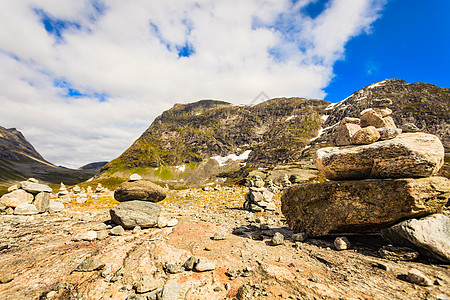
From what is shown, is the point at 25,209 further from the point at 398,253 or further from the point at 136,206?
the point at 398,253

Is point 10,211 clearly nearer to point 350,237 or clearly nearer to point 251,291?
point 251,291

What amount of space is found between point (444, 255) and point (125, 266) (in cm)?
1416

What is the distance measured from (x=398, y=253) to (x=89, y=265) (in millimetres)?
14567

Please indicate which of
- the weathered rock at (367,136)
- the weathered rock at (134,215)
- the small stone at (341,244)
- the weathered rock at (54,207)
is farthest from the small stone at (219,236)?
the weathered rock at (54,207)

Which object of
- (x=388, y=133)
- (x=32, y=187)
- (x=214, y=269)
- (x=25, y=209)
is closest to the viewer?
(x=214, y=269)

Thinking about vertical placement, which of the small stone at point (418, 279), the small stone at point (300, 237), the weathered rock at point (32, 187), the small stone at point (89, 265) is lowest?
the small stone at point (89, 265)

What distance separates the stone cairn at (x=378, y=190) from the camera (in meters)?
9.20

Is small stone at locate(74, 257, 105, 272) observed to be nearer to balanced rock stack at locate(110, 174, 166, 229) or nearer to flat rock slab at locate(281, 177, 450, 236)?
balanced rock stack at locate(110, 174, 166, 229)

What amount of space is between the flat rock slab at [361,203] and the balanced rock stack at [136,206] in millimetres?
11249

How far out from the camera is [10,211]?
21.7 meters

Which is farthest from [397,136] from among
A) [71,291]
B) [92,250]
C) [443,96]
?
[443,96]

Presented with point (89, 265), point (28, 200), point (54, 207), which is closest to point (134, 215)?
point (89, 265)

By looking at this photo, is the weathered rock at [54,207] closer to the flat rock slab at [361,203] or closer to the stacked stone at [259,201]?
the stacked stone at [259,201]

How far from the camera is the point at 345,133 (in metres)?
13.1
